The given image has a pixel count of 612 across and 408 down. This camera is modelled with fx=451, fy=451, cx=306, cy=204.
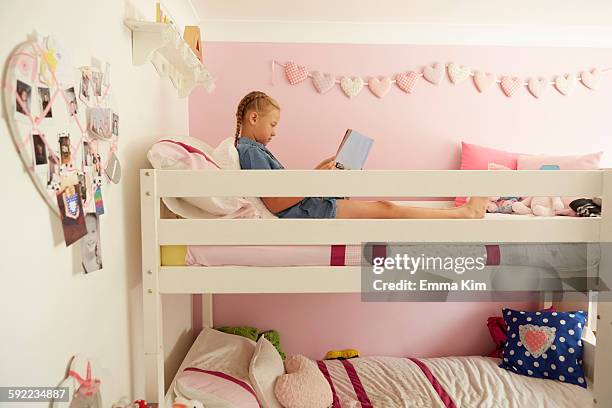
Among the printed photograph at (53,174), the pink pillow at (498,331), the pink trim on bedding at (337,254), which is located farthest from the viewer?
the pink pillow at (498,331)

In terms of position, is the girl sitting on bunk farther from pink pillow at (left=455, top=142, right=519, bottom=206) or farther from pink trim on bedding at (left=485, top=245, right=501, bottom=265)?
pink pillow at (left=455, top=142, right=519, bottom=206)

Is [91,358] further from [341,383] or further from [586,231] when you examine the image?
[586,231]

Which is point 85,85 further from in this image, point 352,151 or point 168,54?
point 352,151

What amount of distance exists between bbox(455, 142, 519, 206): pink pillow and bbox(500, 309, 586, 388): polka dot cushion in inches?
29.0

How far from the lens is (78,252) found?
1128 mm

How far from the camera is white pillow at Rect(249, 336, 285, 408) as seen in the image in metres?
1.82

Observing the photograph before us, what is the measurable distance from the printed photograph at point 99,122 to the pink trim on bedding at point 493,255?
1233mm

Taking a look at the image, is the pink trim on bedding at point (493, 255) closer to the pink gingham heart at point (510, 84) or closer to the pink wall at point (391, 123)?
the pink wall at point (391, 123)

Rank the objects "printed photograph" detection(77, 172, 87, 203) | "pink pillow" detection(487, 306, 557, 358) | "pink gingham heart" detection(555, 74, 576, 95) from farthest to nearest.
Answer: "pink gingham heart" detection(555, 74, 576, 95), "pink pillow" detection(487, 306, 557, 358), "printed photograph" detection(77, 172, 87, 203)

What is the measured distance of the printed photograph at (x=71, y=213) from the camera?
1018 millimetres

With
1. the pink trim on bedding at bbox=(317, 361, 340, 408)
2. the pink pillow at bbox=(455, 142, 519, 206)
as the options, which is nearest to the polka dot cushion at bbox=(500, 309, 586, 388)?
the pink pillow at bbox=(455, 142, 519, 206)

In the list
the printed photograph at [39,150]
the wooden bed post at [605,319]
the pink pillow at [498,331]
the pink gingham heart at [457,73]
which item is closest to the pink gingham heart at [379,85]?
the pink gingham heart at [457,73]

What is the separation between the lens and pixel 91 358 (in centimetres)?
121

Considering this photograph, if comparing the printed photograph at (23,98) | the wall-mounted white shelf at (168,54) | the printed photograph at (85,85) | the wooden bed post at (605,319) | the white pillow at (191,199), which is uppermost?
the wall-mounted white shelf at (168,54)
